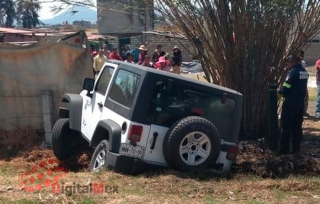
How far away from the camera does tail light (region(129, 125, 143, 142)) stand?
677 centimetres

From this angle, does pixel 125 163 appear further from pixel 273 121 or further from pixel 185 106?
→ pixel 273 121

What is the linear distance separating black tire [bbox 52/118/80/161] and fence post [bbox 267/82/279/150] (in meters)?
2.99

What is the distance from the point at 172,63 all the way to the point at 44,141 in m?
6.21

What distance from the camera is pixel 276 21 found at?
9320 mm

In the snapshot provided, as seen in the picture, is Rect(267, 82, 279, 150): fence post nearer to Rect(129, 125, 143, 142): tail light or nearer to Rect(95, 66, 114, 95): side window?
Rect(95, 66, 114, 95): side window

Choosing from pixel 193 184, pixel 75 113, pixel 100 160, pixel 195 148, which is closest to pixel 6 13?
pixel 75 113

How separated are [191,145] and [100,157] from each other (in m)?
1.15

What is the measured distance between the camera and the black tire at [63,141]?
28.4 feet

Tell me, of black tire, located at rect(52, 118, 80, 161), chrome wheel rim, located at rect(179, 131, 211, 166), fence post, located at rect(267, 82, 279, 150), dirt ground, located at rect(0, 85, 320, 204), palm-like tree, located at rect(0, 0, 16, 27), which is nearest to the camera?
dirt ground, located at rect(0, 85, 320, 204)

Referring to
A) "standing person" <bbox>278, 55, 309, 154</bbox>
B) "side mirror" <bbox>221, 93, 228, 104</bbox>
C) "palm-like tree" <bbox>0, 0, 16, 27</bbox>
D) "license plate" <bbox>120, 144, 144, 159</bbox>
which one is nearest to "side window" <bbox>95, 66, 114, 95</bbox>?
"license plate" <bbox>120, 144, 144, 159</bbox>

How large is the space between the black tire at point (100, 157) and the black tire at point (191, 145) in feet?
2.36

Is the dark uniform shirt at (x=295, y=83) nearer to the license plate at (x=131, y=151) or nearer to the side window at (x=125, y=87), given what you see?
the side window at (x=125, y=87)

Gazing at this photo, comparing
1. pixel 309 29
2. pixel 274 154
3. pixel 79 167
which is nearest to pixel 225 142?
pixel 274 154

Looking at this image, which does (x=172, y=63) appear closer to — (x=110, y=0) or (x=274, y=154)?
(x=110, y=0)
